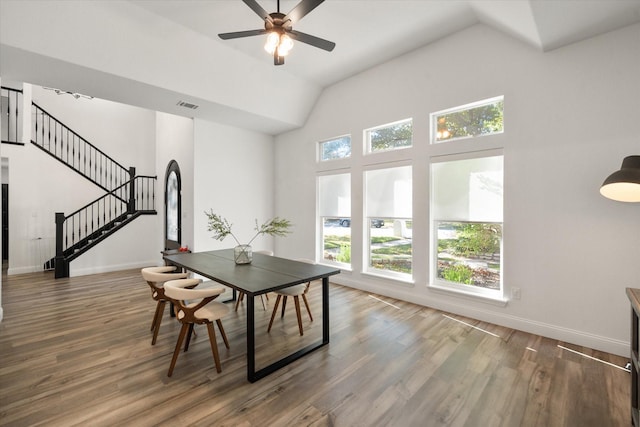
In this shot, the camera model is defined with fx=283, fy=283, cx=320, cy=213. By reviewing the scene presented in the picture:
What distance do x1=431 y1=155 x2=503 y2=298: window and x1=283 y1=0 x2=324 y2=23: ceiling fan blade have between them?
2502mm

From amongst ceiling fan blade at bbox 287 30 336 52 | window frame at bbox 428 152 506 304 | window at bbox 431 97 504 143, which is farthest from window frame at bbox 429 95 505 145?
ceiling fan blade at bbox 287 30 336 52

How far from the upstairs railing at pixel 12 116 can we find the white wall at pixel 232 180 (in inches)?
173

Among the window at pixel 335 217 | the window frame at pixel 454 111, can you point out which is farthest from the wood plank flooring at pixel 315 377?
the window frame at pixel 454 111

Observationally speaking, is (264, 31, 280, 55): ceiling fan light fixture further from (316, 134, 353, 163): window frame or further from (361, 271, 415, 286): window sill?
(361, 271, 415, 286): window sill

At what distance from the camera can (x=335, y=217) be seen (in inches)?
211

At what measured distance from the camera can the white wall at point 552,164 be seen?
2.69 meters

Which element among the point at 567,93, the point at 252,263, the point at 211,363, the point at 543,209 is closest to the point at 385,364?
the point at 211,363

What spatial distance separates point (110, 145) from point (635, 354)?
9.57 m

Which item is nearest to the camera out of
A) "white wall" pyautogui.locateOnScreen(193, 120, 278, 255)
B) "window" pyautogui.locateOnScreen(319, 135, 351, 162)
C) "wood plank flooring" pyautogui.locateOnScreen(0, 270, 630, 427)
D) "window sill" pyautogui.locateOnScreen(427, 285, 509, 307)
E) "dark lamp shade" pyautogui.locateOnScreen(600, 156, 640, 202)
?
"wood plank flooring" pyautogui.locateOnScreen(0, 270, 630, 427)

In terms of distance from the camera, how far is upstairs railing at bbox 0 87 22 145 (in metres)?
6.23

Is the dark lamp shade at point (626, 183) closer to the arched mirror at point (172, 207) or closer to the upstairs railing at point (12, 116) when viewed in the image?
the arched mirror at point (172, 207)

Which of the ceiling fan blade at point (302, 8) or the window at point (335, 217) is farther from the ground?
the ceiling fan blade at point (302, 8)

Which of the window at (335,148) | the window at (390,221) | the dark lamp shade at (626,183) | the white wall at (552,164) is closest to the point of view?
the dark lamp shade at (626,183)

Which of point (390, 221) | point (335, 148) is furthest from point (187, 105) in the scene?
point (390, 221)
